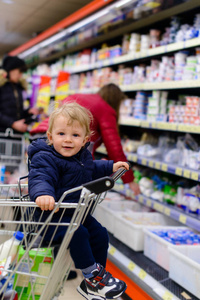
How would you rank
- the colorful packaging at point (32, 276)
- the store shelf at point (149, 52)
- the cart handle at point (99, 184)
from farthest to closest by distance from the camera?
the store shelf at point (149, 52)
the colorful packaging at point (32, 276)
the cart handle at point (99, 184)

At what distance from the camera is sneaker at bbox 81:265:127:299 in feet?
6.43

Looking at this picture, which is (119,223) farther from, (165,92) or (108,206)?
(165,92)

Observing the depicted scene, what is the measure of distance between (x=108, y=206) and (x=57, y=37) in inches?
122

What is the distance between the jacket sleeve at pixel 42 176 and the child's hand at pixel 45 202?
59 millimetres

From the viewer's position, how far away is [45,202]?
5.35 feet

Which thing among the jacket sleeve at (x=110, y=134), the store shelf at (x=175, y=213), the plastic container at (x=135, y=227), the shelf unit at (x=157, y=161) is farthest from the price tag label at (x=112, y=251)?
the jacket sleeve at (x=110, y=134)

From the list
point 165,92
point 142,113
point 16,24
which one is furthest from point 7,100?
point 16,24

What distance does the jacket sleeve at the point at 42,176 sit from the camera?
1.75 meters

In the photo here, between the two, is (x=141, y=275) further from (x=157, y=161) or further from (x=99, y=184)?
(x=99, y=184)

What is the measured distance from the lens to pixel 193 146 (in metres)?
3.56

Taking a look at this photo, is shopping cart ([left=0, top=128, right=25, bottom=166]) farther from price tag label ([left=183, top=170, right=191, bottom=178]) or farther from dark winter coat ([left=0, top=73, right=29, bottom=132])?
price tag label ([left=183, top=170, right=191, bottom=178])

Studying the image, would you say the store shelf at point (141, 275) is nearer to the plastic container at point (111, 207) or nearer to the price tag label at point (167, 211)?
the plastic container at point (111, 207)

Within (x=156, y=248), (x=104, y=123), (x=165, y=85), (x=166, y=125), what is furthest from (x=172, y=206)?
(x=165, y=85)

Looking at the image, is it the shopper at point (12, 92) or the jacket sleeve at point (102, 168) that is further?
the shopper at point (12, 92)
